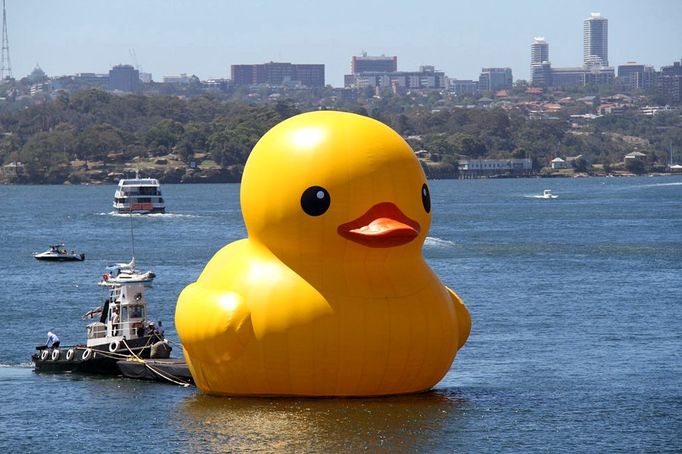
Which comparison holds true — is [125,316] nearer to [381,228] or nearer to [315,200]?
[315,200]

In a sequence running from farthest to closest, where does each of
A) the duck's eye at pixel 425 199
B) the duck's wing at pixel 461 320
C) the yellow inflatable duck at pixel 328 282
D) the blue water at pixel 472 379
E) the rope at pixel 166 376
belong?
the rope at pixel 166 376
the duck's wing at pixel 461 320
the duck's eye at pixel 425 199
the yellow inflatable duck at pixel 328 282
the blue water at pixel 472 379

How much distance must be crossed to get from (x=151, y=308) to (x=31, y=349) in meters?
9.57

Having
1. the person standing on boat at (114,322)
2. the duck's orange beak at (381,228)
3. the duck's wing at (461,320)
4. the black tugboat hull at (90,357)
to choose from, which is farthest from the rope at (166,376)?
the duck's orange beak at (381,228)

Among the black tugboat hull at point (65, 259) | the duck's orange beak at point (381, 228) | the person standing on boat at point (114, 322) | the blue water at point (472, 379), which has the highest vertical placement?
the duck's orange beak at point (381, 228)

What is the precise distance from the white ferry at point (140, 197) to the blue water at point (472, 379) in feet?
127

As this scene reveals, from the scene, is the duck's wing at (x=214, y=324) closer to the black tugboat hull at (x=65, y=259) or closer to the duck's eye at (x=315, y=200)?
the duck's eye at (x=315, y=200)

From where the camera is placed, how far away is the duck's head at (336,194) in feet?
119

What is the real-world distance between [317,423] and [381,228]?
14.2ft

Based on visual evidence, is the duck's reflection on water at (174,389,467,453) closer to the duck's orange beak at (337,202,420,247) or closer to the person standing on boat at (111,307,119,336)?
the duck's orange beak at (337,202,420,247)

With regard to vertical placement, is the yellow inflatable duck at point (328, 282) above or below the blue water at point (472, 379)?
above

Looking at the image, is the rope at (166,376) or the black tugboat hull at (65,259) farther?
the black tugboat hull at (65,259)

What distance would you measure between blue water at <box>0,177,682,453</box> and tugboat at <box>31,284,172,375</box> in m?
0.58

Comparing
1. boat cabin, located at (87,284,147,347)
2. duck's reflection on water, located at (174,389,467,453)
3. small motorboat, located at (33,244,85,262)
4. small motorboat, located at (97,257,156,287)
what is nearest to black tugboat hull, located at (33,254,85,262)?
small motorboat, located at (33,244,85,262)

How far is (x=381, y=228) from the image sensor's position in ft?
118
